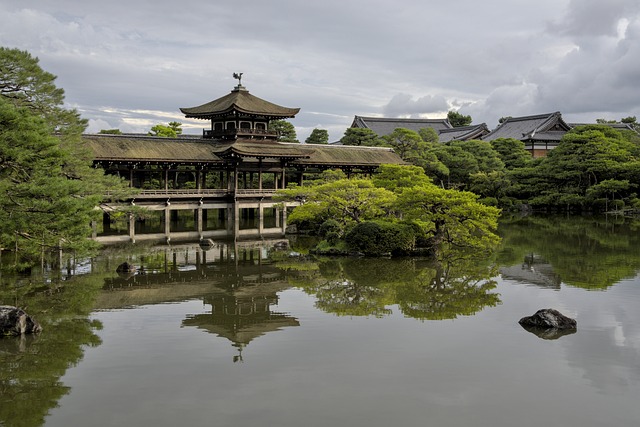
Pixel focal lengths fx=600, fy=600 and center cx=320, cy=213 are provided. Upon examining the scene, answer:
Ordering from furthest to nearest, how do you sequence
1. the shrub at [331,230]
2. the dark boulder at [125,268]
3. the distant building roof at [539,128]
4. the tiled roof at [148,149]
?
the distant building roof at [539,128] < the tiled roof at [148,149] < the shrub at [331,230] < the dark boulder at [125,268]

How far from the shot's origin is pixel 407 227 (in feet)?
83.7

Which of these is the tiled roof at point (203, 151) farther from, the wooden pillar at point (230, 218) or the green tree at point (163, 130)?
the green tree at point (163, 130)

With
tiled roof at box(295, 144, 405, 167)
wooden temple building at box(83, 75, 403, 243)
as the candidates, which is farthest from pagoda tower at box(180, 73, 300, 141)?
tiled roof at box(295, 144, 405, 167)

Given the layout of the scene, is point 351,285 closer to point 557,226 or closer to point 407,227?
point 407,227

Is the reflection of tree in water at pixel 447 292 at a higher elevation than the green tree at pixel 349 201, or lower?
lower

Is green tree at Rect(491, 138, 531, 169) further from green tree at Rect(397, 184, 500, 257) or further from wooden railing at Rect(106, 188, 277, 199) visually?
green tree at Rect(397, 184, 500, 257)

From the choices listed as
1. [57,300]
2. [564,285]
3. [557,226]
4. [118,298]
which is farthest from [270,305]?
[557,226]

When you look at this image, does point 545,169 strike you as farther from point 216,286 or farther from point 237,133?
point 216,286

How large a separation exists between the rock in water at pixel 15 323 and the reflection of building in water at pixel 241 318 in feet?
11.0

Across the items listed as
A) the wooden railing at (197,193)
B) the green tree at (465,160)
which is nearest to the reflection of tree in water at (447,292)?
the wooden railing at (197,193)

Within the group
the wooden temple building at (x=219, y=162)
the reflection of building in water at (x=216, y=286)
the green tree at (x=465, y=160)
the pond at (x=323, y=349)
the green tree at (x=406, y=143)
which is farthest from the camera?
the green tree at (x=465, y=160)

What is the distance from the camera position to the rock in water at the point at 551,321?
13.7 m

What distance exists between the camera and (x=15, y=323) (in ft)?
42.9

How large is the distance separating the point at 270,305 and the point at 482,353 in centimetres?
647
